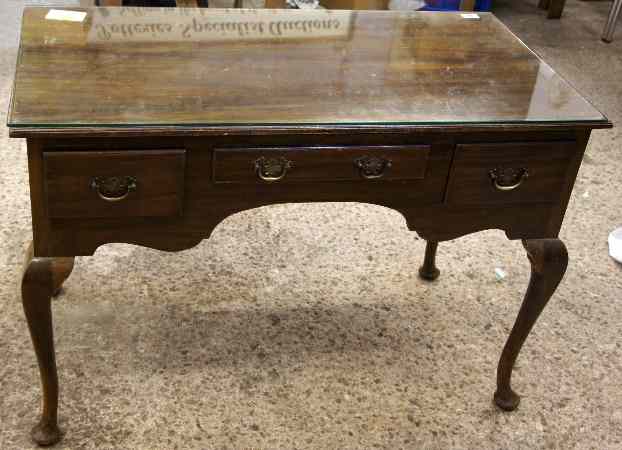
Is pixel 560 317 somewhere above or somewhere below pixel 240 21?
below

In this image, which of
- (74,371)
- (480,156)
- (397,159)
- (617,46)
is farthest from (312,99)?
(617,46)

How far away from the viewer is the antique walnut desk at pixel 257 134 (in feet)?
4.59

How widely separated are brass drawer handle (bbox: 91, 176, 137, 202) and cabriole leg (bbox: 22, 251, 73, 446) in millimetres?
144

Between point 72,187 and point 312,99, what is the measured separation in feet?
1.44

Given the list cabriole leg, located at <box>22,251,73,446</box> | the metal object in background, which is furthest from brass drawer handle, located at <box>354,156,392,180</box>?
the metal object in background

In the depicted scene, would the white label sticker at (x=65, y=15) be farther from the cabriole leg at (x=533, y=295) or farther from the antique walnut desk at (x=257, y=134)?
the cabriole leg at (x=533, y=295)

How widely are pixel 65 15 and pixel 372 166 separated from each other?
729 millimetres

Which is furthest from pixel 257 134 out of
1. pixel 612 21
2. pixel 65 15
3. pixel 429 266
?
pixel 612 21

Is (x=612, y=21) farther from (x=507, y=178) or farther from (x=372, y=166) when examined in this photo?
(x=372, y=166)

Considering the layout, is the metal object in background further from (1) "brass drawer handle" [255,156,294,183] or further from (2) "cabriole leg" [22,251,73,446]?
(2) "cabriole leg" [22,251,73,446]

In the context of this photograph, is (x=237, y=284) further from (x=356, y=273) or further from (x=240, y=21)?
(x=240, y=21)

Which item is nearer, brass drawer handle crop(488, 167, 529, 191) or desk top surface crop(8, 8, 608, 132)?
desk top surface crop(8, 8, 608, 132)

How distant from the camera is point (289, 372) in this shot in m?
1.93

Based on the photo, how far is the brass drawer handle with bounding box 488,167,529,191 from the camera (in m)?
1.56
